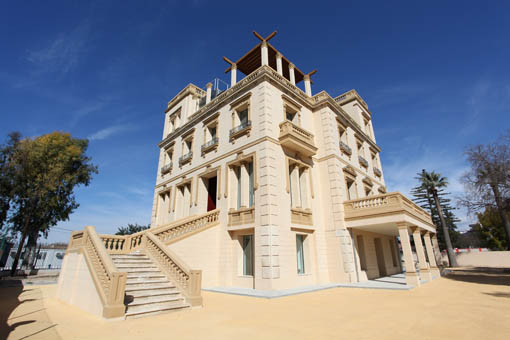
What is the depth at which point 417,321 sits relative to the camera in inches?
229

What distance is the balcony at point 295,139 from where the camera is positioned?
44.0 ft

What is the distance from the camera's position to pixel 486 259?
32.4m

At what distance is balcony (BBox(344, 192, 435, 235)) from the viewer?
1259cm

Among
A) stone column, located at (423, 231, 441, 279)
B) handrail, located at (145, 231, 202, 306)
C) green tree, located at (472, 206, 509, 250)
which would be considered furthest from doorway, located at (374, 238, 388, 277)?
→ green tree, located at (472, 206, 509, 250)

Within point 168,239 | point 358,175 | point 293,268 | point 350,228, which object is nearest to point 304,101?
point 358,175

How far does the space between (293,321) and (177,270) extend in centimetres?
455

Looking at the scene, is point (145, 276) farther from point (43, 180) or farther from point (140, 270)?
point (43, 180)

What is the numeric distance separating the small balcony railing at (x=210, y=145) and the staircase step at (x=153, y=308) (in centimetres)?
1037

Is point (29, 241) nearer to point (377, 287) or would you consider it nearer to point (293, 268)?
point (293, 268)

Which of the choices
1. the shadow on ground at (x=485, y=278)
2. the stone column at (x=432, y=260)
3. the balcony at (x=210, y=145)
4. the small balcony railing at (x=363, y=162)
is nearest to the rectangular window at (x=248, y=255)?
the balcony at (x=210, y=145)

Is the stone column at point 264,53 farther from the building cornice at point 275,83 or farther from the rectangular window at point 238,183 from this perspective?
the rectangular window at point 238,183

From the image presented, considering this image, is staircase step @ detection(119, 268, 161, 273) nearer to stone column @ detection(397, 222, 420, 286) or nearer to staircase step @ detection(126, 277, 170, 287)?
staircase step @ detection(126, 277, 170, 287)

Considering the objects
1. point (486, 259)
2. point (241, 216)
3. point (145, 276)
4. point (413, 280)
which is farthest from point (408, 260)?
point (486, 259)

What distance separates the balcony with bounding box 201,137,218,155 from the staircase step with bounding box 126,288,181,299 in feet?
32.2
